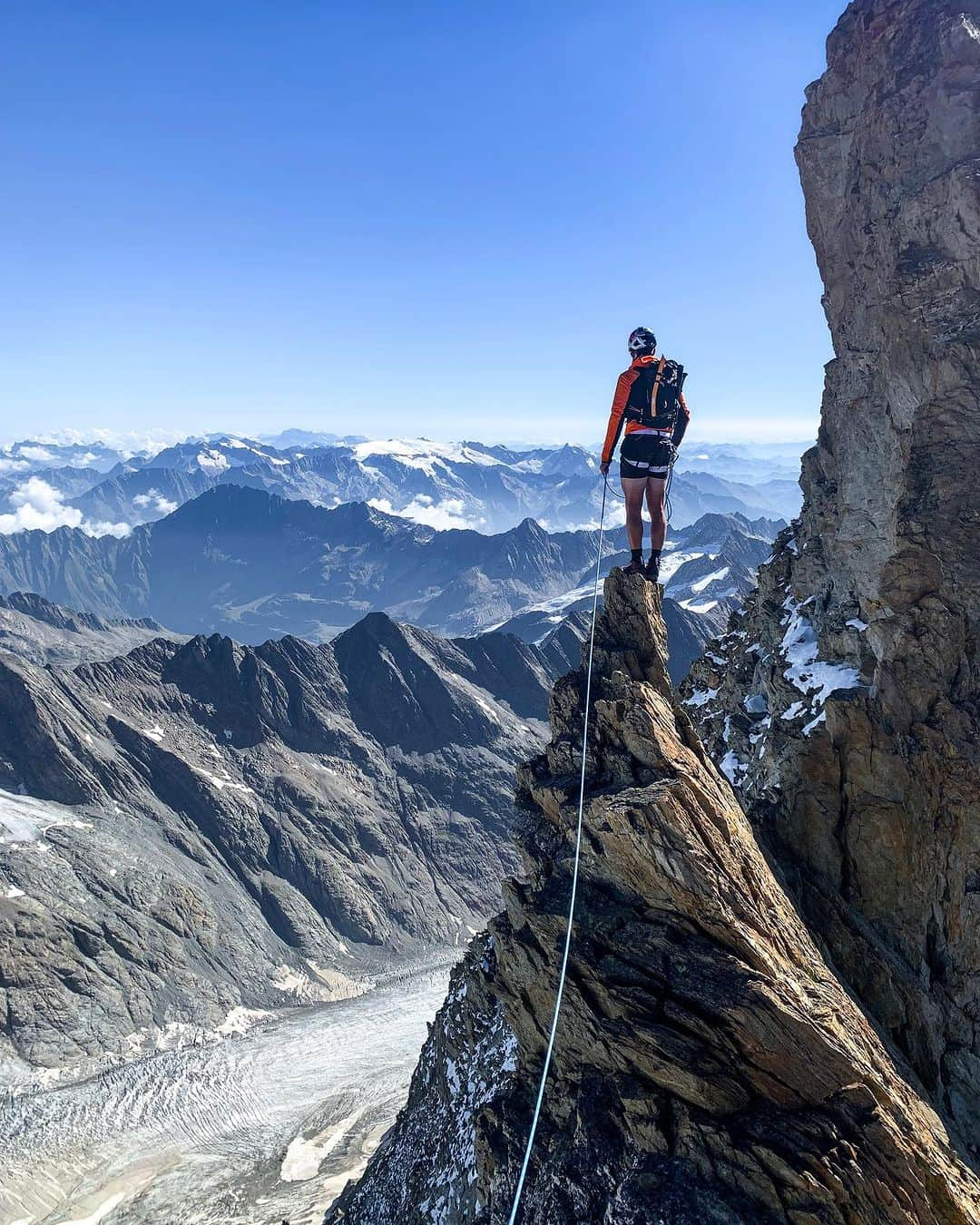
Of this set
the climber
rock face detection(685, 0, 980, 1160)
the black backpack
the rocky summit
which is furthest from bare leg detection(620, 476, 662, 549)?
rock face detection(685, 0, 980, 1160)

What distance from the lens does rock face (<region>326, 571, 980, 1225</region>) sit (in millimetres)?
16297

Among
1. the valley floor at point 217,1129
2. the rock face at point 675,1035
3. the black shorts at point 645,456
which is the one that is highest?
the black shorts at point 645,456

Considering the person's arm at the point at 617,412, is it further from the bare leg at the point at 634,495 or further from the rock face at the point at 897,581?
the rock face at the point at 897,581

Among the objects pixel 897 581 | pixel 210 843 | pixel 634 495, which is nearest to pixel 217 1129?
pixel 210 843

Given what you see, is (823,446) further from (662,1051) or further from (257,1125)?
(257,1125)

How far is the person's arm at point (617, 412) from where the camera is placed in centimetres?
2291

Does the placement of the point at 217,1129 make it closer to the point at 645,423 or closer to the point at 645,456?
the point at 645,456

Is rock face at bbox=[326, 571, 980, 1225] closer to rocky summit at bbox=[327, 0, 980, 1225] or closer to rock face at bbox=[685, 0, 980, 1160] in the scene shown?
rocky summit at bbox=[327, 0, 980, 1225]

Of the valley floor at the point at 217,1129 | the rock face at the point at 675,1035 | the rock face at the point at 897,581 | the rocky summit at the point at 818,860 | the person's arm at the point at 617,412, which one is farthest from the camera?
the valley floor at the point at 217,1129

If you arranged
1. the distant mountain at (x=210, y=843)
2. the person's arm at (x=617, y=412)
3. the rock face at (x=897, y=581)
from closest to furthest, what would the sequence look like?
the person's arm at (x=617, y=412) < the rock face at (x=897, y=581) < the distant mountain at (x=210, y=843)

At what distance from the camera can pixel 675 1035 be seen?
59.2ft

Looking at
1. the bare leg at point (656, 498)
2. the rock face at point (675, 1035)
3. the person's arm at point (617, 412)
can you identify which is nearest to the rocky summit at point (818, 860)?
the rock face at point (675, 1035)

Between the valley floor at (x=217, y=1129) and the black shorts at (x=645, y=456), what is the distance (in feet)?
213

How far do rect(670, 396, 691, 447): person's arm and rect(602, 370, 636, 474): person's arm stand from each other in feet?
6.38
